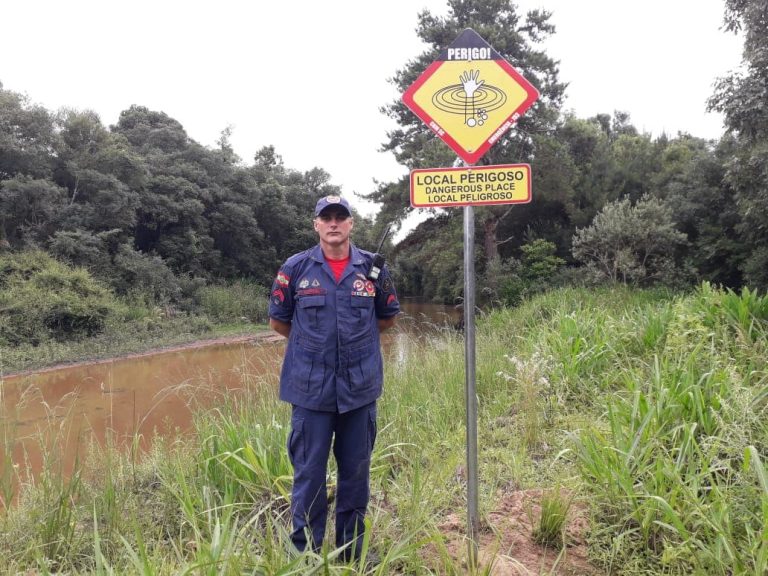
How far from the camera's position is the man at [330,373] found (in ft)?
7.27

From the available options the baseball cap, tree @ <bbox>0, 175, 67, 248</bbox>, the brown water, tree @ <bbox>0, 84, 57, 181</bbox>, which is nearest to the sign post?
the baseball cap

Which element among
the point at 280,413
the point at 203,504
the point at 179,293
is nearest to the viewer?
the point at 203,504

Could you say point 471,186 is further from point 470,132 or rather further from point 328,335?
point 328,335

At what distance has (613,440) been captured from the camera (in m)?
2.84

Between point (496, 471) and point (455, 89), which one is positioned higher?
point (455, 89)

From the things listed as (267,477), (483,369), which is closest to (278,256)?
(483,369)

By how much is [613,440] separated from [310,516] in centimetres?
166

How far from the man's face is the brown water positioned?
1.53 metres

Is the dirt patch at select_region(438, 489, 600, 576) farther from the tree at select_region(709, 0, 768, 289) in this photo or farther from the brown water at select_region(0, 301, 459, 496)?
the tree at select_region(709, 0, 768, 289)

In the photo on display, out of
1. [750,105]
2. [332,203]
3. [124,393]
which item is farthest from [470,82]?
[124,393]

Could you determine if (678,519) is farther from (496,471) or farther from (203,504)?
(203,504)

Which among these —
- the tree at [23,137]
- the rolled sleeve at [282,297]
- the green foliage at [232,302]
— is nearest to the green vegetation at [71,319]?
the green foliage at [232,302]

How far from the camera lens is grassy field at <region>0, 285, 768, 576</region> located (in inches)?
81.2

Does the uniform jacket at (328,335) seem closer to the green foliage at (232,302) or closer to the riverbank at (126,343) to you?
the riverbank at (126,343)
